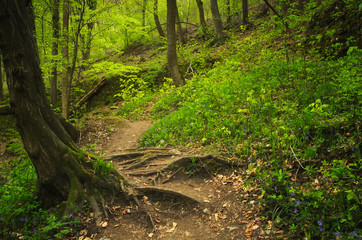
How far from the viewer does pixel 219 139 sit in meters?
5.07

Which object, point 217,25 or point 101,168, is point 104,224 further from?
point 217,25

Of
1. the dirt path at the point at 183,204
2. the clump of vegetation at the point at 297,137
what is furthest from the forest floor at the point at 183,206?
the clump of vegetation at the point at 297,137

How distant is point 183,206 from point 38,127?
2.91 m

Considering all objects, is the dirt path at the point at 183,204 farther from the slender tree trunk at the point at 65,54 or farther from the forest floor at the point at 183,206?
the slender tree trunk at the point at 65,54

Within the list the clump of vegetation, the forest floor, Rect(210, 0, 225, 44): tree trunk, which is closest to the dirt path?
the forest floor

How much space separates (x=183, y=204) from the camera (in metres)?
3.93

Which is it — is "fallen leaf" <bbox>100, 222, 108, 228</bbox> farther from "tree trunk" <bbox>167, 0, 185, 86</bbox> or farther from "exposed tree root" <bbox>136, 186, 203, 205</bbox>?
"tree trunk" <bbox>167, 0, 185, 86</bbox>

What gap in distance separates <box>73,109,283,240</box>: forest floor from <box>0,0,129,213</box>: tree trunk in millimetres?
608

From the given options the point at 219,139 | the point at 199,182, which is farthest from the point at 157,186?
the point at 219,139

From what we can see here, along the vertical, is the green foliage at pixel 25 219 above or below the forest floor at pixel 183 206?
above

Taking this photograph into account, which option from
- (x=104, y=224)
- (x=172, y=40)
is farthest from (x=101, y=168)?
(x=172, y=40)

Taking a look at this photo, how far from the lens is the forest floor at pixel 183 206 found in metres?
3.25

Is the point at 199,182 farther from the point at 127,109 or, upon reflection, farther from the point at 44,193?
the point at 127,109

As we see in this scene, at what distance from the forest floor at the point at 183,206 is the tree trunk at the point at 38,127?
0.61 metres
